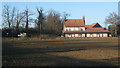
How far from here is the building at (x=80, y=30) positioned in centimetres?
7819

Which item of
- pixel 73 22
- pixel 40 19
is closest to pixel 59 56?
pixel 40 19

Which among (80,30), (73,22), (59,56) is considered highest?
(73,22)

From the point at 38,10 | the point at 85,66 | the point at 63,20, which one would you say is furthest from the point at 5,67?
the point at 63,20

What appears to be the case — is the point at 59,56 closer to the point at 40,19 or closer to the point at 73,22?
the point at 40,19

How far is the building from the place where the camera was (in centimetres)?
7819

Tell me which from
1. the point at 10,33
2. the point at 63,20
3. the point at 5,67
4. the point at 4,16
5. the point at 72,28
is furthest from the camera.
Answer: the point at 63,20

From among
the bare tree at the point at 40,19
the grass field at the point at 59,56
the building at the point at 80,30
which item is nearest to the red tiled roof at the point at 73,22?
the building at the point at 80,30

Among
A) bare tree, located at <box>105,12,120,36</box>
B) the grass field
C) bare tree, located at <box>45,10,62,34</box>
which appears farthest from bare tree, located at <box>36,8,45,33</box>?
the grass field

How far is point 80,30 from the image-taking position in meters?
83.0

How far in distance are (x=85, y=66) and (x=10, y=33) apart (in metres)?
55.4

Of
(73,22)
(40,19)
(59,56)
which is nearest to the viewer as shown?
(59,56)

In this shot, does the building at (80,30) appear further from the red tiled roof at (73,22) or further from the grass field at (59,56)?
the grass field at (59,56)

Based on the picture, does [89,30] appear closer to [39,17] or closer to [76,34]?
[76,34]

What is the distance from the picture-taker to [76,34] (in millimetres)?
78188
